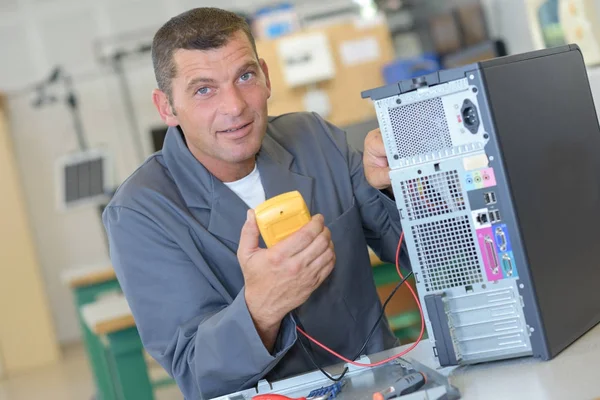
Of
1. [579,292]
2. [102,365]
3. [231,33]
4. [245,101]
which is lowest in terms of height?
[102,365]

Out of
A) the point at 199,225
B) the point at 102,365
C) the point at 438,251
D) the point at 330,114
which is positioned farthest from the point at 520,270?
the point at 330,114

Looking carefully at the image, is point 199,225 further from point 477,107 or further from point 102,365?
point 102,365

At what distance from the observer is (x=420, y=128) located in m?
1.05

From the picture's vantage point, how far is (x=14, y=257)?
19.7 ft

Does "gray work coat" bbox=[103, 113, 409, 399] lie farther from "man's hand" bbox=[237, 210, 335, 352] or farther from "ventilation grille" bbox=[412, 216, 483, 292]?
"ventilation grille" bbox=[412, 216, 483, 292]

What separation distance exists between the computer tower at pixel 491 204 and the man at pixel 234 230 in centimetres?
15

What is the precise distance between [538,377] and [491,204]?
205mm

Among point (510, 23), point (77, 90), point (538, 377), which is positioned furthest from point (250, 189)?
point (77, 90)

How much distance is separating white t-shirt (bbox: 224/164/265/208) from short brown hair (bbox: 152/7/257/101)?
198 millimetres

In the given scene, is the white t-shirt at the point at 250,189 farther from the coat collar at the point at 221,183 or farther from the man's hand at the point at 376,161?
the man's hand at the point at 376,161

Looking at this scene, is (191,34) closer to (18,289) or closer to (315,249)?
(315,249)

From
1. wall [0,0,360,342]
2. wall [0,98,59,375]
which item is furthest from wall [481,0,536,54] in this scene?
wall [0,98,59,375]

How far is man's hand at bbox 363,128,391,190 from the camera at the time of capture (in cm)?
128

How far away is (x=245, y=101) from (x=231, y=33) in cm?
11
